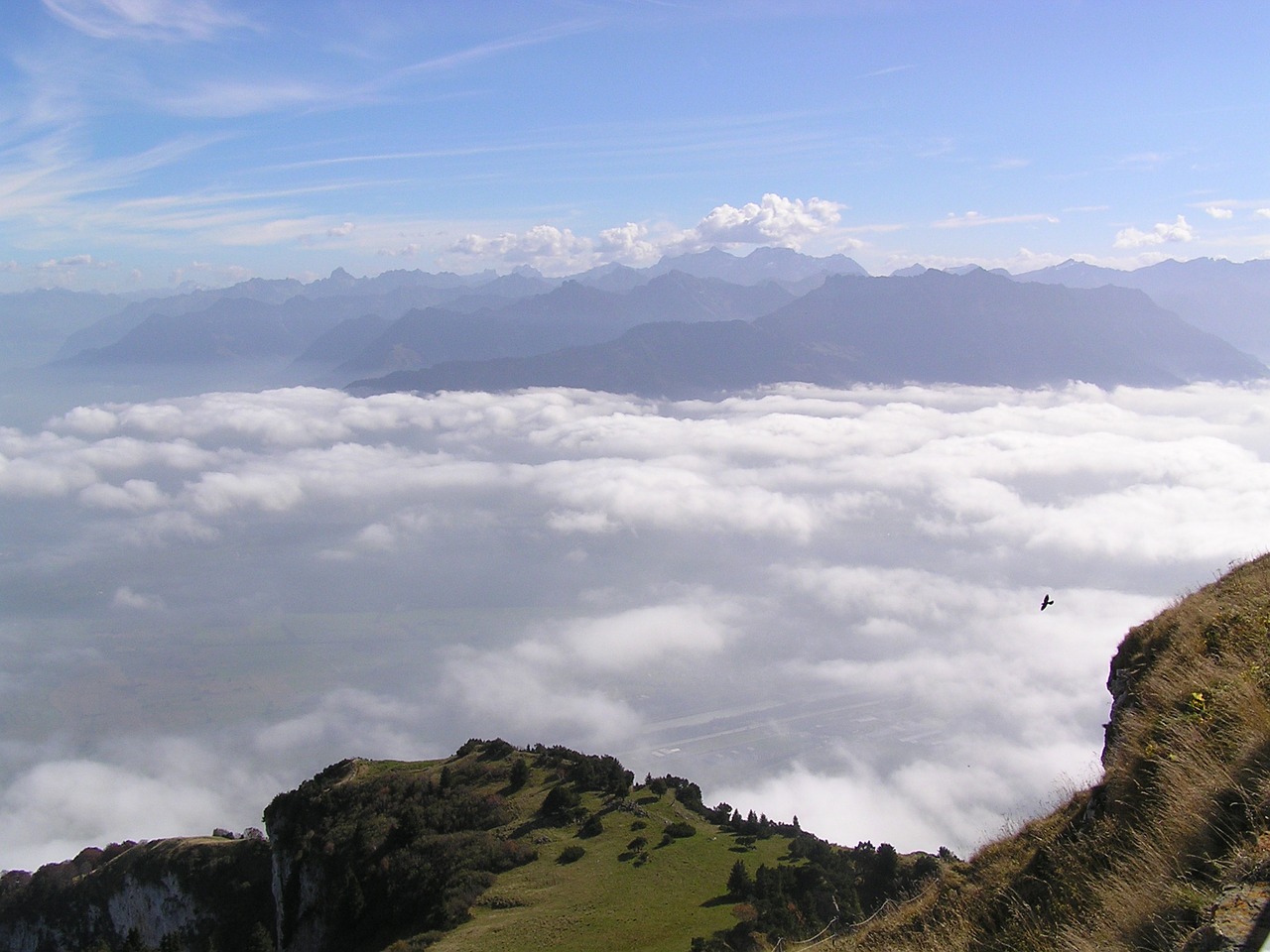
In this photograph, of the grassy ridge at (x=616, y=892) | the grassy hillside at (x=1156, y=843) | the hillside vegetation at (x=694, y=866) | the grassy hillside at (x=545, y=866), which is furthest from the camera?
the grassy hillside at (x=545, y=866)

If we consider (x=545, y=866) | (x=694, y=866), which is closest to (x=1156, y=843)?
(x=694, y=866)

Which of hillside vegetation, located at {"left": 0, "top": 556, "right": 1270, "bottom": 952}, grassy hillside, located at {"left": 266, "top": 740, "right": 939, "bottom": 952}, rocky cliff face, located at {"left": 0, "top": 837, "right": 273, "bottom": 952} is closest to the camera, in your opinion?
hillside vegetation, located at {"left": 0, "top": 556, "right": 1270, "bottom": 952}

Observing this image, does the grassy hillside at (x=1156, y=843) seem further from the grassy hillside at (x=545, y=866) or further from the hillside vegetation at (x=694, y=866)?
the grassy hillside at (x=545, y=866)

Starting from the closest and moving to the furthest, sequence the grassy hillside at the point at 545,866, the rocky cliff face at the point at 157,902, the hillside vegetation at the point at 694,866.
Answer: the hillside vegetation at the point at 694,866 < the grassy hillside at the point at 545,866 < the rocky cliff face at the point at 157,902

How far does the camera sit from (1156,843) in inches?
303

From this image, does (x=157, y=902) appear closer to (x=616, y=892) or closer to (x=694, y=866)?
(x=616, y=892)

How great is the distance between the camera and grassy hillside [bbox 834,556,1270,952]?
20.5 feet

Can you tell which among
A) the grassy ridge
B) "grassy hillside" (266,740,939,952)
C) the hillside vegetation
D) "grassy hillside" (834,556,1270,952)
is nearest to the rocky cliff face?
the hillside vegetation

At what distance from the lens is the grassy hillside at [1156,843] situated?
6.25 meters

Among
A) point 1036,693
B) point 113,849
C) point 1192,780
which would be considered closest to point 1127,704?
point 1192,780

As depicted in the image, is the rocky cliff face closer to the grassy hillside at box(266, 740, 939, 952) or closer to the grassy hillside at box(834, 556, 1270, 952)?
the grassy hillside at box(266, 740, 939, 952)

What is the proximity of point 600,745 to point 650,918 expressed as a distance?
146 metres

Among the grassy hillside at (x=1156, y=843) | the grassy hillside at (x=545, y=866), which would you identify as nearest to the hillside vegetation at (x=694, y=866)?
the grassy hillside at (x=1156, y=843)

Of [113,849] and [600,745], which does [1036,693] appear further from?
[113,849]
